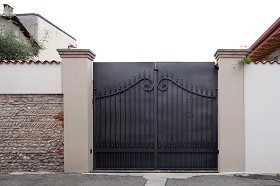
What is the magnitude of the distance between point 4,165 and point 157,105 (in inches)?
148

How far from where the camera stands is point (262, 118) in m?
7.78

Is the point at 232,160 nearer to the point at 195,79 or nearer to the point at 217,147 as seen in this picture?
the point at 217,147

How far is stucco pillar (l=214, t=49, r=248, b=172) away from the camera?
25.6 ft

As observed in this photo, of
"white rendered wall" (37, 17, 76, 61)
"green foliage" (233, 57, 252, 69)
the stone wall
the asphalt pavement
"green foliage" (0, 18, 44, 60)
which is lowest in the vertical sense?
the asphalt pavement

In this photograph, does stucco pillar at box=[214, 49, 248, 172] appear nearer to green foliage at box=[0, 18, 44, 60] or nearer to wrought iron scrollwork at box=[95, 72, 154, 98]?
wrought iron scrollwork at box=[95, 72, 154, 98]

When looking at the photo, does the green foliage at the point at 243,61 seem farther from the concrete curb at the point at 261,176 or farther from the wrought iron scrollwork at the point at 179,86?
the concrete curb at the point at 261,176

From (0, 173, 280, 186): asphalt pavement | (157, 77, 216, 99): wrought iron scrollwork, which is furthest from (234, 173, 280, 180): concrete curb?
(157, 77, 216, 99): wrought iron scrollwork

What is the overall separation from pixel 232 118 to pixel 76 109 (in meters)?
3.48

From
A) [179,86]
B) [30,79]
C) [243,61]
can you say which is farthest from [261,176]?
[30,79]

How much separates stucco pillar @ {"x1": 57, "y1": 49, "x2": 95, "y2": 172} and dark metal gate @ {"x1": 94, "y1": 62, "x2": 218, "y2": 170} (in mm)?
397

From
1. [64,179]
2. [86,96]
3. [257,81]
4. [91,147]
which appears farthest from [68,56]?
[257,81]

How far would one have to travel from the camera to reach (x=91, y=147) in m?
8.11

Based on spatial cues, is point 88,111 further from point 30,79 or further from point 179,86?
point 179,86

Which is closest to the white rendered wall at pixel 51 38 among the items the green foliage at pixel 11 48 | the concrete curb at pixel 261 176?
the green foliage at pixel 11 48
